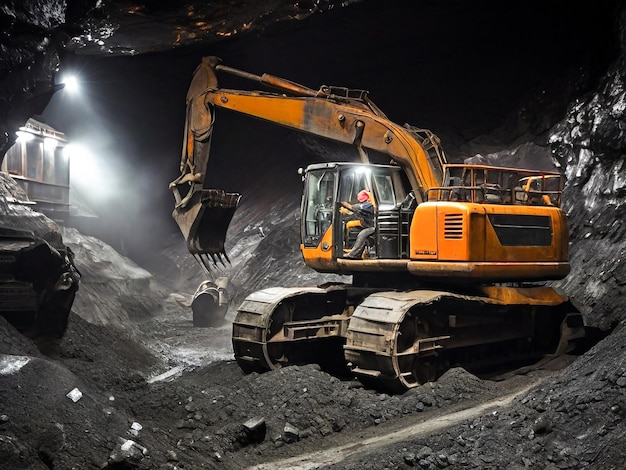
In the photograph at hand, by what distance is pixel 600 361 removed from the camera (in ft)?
20.2

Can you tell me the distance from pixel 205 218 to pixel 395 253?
2.60 metres

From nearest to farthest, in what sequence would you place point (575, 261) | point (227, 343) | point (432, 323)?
point (432, 323)
point (575, 261)
point (227, 343)

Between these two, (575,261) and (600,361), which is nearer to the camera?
(600,361)

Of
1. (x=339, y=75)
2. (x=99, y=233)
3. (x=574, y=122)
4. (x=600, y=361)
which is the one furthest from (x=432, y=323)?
(x=99, y=233)

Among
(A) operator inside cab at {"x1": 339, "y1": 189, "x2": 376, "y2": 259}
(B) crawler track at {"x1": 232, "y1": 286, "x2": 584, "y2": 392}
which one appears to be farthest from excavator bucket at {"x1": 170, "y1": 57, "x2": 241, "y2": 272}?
(A) operator inside cab at {"x1": 339, "y1": 189, "x2": 376, "y2": 259}

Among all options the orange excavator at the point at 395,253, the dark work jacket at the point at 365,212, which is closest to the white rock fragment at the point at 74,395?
the orange excavator at the point at 395,253

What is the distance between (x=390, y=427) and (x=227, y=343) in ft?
18.1

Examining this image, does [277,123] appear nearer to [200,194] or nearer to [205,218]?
[200,194]

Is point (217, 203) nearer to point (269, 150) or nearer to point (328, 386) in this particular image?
point (328, 386)

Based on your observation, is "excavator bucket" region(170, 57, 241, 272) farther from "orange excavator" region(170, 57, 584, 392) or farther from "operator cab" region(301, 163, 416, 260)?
"operator cab" region(301, 163, 416, 260)

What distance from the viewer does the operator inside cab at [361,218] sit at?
8.02 meters

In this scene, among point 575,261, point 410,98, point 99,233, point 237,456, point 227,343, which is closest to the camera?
point 237,456

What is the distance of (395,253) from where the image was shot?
26.4 feet

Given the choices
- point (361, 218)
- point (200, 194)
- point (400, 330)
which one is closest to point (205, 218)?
point (200, 194)
